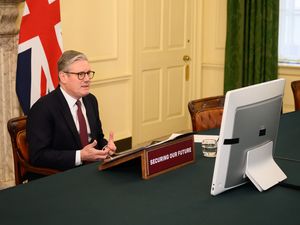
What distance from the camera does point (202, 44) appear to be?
20.7 ft

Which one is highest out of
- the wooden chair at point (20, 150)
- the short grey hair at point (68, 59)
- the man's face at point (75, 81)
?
the short grey hair at point (68, 59)

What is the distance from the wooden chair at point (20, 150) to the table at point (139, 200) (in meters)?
0.48

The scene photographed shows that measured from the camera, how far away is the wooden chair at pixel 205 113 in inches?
133

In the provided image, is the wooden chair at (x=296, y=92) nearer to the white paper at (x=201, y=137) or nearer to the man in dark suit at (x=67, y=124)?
the white paper at (x=201, y=137)

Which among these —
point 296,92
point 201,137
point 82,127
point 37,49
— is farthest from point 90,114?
point 296,92

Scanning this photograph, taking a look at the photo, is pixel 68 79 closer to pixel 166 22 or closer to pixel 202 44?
pixel 166 22

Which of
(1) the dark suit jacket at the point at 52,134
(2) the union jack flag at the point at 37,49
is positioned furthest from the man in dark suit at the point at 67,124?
(2) the union jack flag at the point at 37,49

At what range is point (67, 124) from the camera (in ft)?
9.72

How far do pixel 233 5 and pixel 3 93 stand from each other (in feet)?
8.61

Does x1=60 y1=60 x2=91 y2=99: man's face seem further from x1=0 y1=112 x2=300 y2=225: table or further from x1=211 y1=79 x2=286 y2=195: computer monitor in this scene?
x1=211 y1=79 x2=286 y2=195: computer monitor

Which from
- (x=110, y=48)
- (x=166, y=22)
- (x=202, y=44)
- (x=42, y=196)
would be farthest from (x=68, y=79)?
(x=202, y=44)

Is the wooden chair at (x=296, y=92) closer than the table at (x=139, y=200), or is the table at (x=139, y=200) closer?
the table at (x=139, y=200)

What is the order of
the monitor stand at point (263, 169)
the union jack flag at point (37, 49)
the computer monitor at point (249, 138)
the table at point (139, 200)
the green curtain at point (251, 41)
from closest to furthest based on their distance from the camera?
the table at point (139, 200), the computer monitor at point (249, 138), the monitor stand at point (263, 169), the union jack flag at point (37, 49), the green curtain at point (251, 41)

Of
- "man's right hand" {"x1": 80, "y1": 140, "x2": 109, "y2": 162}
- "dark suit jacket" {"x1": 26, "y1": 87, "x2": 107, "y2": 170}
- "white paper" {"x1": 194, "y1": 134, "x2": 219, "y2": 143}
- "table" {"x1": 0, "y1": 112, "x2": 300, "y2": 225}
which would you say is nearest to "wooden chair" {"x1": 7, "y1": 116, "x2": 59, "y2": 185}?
"dark suit jacket" {"x1": 26, "y1": 87, "x2": 107, "y2": 170}
